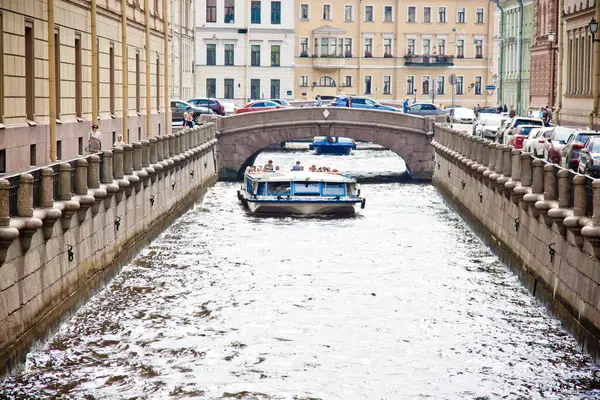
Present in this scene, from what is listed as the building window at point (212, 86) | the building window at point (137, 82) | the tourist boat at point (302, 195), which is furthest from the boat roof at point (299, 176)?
the building window at point (212, 86)

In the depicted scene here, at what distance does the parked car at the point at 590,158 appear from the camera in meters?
32.2

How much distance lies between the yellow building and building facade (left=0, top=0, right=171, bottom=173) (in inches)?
2253

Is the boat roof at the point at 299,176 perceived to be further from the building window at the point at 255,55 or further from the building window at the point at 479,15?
the building window at the point at 479,15

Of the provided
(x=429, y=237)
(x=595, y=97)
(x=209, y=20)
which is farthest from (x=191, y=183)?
(x=209, y=20)

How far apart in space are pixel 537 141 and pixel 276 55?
233 feet

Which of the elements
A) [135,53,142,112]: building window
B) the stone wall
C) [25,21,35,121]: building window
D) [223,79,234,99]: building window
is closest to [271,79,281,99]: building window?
[223,79,234,99]: building window

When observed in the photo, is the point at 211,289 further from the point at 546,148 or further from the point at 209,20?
the point at 209,20

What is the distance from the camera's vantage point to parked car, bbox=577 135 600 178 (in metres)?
32.2

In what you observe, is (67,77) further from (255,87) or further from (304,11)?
(304,11)

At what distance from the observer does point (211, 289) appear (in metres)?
30.1

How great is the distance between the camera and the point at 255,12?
11250 cm

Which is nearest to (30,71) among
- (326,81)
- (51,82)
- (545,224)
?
(51,82)

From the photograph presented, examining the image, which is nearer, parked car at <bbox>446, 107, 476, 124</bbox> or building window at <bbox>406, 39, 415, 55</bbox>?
parked car at <bbox>446, 107, 476, 124</bbox>

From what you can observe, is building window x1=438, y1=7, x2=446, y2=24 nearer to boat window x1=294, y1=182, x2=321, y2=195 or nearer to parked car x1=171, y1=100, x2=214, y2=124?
parked car x1=171, y1=100, x2=214, y2=124
